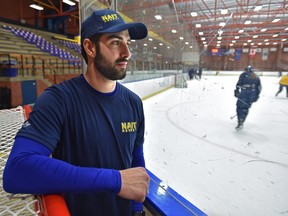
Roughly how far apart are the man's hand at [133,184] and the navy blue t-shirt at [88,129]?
171mm

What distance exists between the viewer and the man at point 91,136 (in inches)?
19.1

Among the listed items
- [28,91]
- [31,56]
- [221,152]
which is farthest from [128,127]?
[31,56]

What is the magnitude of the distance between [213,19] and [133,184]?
2.92 meters

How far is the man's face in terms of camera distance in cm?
70

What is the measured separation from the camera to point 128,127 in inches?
30.3

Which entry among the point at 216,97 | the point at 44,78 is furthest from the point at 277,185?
the point at 44,78

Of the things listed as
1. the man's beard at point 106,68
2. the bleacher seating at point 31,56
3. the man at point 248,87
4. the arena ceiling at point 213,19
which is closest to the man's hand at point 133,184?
the man's beard at point 106,68

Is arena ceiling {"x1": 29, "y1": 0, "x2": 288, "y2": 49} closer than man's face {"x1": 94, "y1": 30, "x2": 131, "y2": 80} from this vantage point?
No

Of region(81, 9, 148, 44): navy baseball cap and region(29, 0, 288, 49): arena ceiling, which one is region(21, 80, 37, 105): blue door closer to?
region(29, 0, 288, 49): arena ceiling

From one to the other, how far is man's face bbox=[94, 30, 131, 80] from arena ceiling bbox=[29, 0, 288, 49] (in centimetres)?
137

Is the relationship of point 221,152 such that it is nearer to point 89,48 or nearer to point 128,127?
point 128,127

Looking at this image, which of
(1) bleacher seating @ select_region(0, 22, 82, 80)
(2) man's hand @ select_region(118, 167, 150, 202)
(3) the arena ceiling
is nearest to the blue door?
(1) bleacher seating @ select_region(0, 22, 82, 80)

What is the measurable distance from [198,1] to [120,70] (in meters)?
2.63

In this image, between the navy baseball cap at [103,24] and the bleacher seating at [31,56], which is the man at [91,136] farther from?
the bleacher seating at [31,56]
